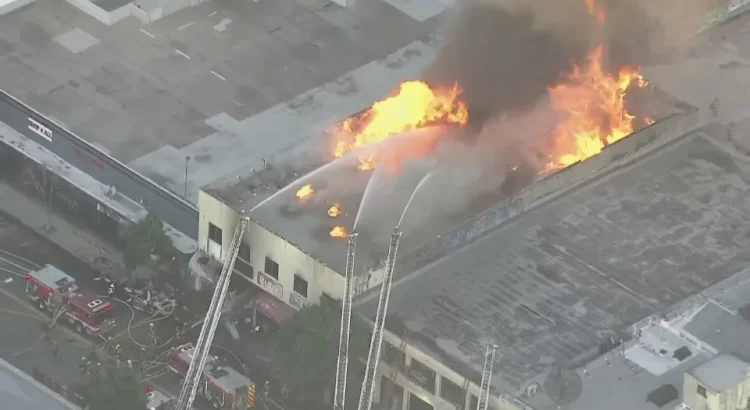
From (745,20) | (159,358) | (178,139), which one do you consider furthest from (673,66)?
(159,358)

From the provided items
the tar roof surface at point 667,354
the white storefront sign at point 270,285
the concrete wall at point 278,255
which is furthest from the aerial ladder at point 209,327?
the tar roof surface at point 667,354

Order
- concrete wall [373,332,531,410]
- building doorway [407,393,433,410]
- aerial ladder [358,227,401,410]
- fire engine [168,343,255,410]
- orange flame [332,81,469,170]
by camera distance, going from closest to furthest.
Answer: concrete wall [373,332,531,410] → aerial ladder [358,227,401,410] → building doorway [407,393,433,410] → fire engine [168,343,255,410] → orange flame [332,81,469,170]

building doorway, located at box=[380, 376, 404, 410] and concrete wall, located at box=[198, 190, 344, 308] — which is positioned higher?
concrete wall, located at box=[198, 190, 344, 308]

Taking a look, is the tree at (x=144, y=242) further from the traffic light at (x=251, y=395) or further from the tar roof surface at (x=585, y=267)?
the tar roof surface at (x=585, y=267)

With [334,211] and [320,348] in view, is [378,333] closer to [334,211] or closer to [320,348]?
[320,348]

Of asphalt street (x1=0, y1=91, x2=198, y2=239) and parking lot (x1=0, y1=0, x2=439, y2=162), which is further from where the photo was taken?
parking lot (x1=0, y1=0, x2=439, y2=162)

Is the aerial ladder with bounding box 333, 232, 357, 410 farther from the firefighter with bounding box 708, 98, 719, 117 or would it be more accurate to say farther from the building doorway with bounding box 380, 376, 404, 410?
the firefighter with bounding box 708, 98, 719, 117

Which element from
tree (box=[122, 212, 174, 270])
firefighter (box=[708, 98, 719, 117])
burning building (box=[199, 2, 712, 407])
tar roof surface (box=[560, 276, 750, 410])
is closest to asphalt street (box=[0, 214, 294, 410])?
tree (box=[122, 212, 174, 270])

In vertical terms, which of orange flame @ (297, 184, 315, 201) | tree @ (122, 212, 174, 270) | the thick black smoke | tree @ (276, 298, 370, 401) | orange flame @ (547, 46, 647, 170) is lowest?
tree @ (122, 212, 174, 270)
